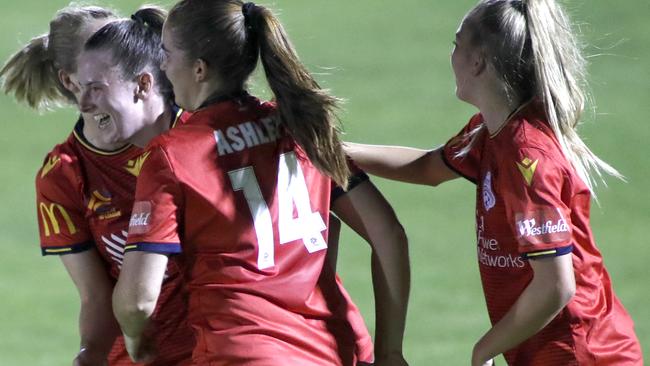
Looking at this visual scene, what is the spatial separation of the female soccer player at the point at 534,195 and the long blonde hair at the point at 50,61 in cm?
111

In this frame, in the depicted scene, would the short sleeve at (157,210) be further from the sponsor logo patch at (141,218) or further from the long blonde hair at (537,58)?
the long blonde hair at (537,58)

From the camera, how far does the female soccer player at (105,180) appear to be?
3344mm

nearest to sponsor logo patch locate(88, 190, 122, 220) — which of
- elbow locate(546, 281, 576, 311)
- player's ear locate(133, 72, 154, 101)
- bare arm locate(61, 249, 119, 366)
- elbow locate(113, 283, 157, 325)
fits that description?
bare arm locate(61, 249, 119, 366)

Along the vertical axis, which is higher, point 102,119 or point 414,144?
point 102,119

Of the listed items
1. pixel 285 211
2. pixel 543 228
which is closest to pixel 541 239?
pixel 543 228

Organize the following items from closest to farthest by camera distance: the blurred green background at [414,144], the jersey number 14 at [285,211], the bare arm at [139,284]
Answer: the bare arm at [139,284], the jersey number 14 at [285,211], the blurred green background at [414,144]

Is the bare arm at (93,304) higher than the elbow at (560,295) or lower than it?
lower

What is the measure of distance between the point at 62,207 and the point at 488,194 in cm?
117

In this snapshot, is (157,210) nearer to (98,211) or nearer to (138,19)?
(98,211)

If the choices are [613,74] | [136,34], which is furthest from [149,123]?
[613,74]

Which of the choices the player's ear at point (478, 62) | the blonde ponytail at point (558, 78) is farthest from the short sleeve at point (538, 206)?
the player's ear at point (478, 62)

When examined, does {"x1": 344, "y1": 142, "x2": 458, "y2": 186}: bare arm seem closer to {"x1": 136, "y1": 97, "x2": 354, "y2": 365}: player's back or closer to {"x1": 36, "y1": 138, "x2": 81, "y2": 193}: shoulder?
{"x1": 136, "y1": 97, "x2": 354, "y2": 365}: player's back

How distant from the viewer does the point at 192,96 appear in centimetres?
304

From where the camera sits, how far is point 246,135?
9.74 feet
